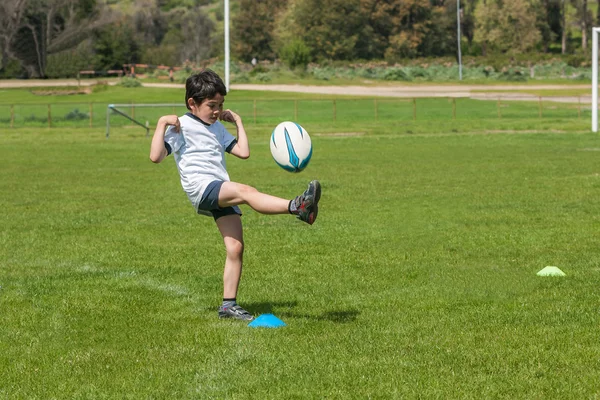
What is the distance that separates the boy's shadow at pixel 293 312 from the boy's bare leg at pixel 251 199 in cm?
113

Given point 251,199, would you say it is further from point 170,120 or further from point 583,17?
point 583,17

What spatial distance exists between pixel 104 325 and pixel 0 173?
17943mm

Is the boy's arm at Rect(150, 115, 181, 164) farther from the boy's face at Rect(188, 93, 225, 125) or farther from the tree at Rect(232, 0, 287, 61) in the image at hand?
the tree at Rect(232, 0, 287, 61)

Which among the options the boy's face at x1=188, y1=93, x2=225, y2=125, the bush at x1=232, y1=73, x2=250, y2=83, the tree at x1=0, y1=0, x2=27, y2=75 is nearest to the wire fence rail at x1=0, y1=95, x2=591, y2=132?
the bush at x1=232, y1=73, x2=250, y2=83

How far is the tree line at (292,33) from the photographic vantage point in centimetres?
8706

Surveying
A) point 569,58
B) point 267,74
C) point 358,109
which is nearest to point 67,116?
point 358,109

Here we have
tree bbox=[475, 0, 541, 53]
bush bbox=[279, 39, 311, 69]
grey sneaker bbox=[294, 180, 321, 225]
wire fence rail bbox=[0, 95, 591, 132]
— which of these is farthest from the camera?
tree bbox=[475, 0, 541, 53]

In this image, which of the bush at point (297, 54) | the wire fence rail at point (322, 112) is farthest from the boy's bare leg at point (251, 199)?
the bush at point (297, 54)

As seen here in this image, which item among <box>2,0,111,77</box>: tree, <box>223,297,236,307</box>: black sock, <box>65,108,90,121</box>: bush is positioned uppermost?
<box>2,0,111,77</box>: tree

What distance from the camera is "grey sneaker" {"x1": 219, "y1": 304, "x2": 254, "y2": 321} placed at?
7.85m

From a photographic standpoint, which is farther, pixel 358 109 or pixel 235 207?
pixel 358 109

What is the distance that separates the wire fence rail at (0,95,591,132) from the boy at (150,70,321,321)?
1581 inches

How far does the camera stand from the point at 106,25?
95000mm

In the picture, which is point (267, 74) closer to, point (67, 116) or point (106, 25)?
point (106, 25)
